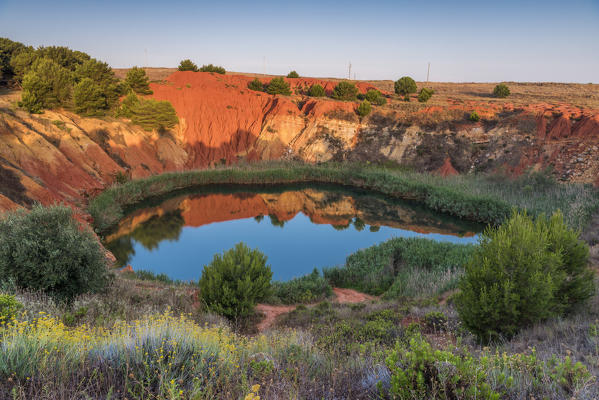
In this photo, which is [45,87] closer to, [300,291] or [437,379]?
[300,291]

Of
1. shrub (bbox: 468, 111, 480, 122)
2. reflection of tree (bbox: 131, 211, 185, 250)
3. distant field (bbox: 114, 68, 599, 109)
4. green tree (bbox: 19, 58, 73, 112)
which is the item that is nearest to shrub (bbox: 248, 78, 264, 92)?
distant field (bbox: 114, 68, 599, 109)

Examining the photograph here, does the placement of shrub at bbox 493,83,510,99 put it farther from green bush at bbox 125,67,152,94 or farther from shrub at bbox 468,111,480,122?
green bush at bbox 125,67,152,94

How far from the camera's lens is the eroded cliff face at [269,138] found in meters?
23.2

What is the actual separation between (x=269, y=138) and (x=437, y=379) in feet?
125

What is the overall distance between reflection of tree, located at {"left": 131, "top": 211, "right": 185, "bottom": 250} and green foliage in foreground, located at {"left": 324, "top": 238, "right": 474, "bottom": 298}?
10284 millimetres

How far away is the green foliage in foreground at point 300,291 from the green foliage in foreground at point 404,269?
165cm

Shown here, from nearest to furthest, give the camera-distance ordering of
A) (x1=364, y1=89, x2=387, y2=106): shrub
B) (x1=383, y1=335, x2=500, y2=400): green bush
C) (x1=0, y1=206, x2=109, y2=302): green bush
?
(x1=383, y1=335, x2=500, y2=400): green bush < (x1=0, y1=206, x2=109, y2=302): green bush < (x1=364, y1=89, x2=387, y2=106): shrub

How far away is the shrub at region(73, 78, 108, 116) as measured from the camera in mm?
28828

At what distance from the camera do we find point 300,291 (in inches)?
508

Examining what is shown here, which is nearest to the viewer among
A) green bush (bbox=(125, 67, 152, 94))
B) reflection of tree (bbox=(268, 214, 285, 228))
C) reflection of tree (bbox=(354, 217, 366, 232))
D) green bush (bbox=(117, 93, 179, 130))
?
reflection of tree (bbox=(354, 217, 366, 232))

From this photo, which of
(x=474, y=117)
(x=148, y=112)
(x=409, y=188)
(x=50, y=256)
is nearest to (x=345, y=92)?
(x=474, y=117)

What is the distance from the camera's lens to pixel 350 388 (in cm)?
396

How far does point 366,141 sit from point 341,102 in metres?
6.27

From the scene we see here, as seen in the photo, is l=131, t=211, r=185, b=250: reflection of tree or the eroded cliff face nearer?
l=131, t=211, r=185, b=250: reflection of tree
